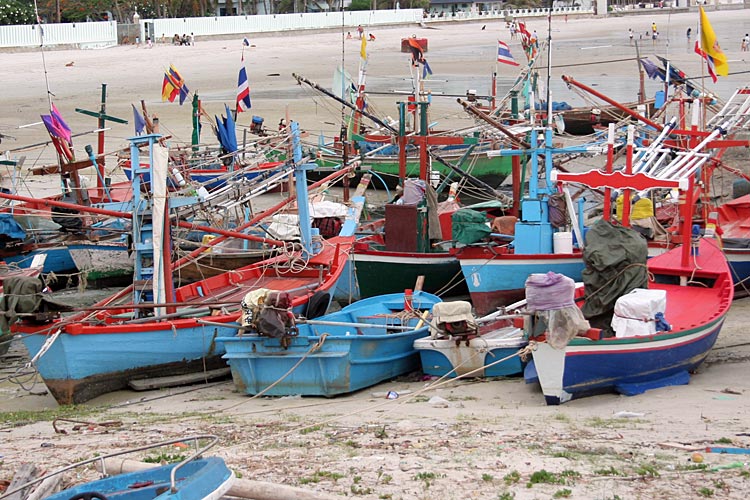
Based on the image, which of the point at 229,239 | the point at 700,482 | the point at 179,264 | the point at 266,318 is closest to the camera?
the point at 700,482

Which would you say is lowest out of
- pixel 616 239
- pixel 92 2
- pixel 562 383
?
pixel 562 383

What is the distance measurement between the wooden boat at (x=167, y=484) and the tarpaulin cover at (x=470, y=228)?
959 centimetres

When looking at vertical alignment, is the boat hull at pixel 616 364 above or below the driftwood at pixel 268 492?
below

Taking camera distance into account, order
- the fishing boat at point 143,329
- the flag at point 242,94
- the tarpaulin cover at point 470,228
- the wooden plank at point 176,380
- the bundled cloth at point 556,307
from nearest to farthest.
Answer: the bundled cloth at point 556,307, the fishing boat at point 143,329, the wooden plank at point 176,380, the tarpaulin cover at point 470,228, the flag at point 242,94

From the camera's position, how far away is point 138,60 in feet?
185

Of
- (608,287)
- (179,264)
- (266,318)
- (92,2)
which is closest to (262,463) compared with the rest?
(266,318)

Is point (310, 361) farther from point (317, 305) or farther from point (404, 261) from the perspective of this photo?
point (404, 261)

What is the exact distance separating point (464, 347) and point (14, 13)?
192 feet

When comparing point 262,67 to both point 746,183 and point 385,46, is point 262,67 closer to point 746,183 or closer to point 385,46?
point 385,46

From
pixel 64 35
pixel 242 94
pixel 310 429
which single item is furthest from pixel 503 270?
pixel 64 35

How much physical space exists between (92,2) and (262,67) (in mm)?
22102

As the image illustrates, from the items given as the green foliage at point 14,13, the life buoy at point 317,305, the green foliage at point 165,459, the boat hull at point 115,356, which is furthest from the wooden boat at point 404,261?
the green foliage at point 14,13

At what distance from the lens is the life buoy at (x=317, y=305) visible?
48.6ft

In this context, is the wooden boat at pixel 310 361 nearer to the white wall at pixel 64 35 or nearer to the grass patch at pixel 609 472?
the grass patch at pixel 609 472
